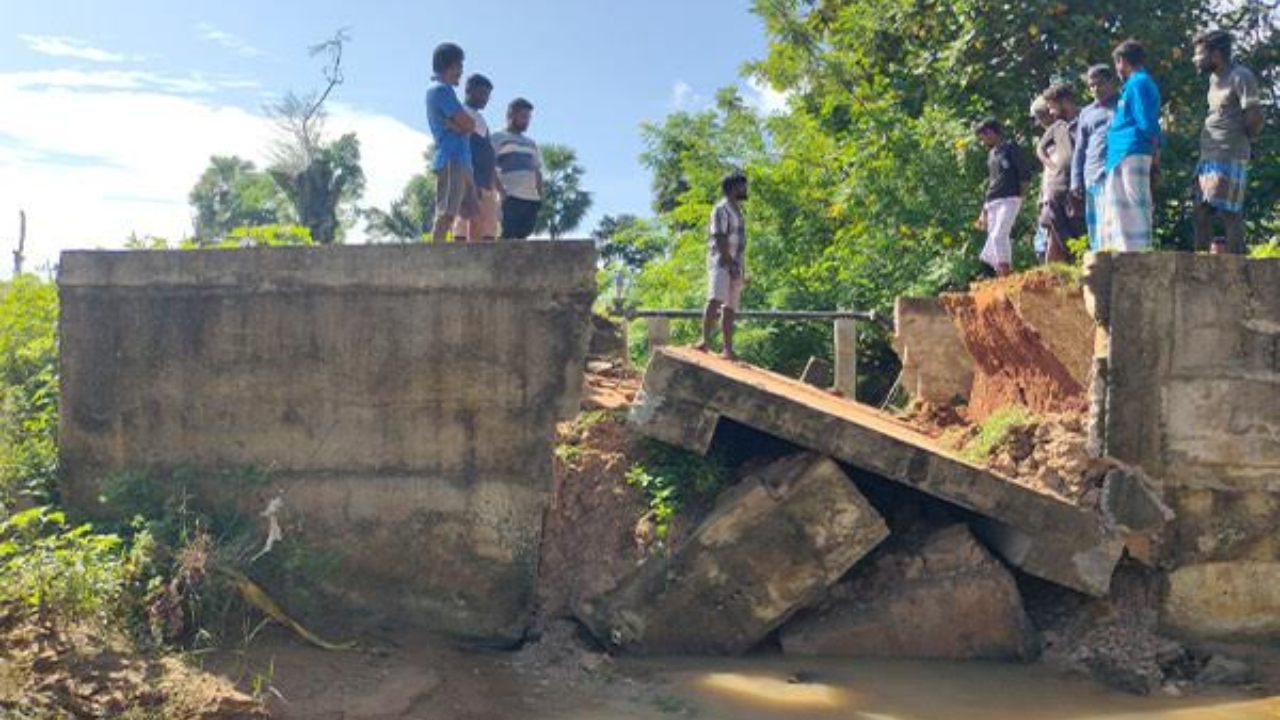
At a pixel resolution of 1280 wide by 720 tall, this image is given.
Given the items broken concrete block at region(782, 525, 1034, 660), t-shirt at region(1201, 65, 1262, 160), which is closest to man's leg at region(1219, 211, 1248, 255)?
t-shirt at region(1201, 65, 1262, 160)

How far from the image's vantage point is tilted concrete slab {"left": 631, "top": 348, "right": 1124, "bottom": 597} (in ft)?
18.5

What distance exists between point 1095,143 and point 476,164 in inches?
156

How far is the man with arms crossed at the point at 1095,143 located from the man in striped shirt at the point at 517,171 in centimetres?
364

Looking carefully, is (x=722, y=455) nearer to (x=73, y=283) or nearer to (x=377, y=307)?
(x=377, y=307)

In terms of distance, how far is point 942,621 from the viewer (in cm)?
573

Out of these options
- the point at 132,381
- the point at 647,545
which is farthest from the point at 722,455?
the point at 132,381

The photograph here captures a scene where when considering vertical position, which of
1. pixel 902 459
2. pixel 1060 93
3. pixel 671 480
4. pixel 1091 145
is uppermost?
pixel 1060 93

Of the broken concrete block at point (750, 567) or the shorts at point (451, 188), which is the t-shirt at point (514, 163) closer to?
the shorts at point (451, 188)

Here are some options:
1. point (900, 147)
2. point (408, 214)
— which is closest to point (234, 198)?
point (408, 214)

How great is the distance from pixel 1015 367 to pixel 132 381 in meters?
5.38

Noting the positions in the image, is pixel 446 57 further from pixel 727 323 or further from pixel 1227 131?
pixel 1227 131

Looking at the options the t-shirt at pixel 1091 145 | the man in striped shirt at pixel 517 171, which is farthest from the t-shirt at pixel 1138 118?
the man in striped shirt at pixel 517 171

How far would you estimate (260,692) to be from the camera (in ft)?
15.2

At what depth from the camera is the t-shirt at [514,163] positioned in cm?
732
